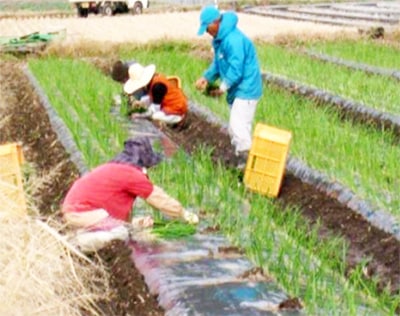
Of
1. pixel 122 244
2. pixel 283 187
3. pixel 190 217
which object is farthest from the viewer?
pixel 283 187

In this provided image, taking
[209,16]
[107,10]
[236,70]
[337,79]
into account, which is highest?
[209,16]

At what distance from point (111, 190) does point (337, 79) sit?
5.77 meters

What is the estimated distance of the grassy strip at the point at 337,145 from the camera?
239 inches

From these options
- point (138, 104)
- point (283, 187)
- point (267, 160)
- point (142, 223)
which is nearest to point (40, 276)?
point (142, 223)

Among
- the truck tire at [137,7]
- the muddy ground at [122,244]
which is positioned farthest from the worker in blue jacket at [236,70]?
the truck tire at [137,7]

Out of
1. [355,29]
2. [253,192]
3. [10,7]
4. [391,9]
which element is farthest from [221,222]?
[10,7]

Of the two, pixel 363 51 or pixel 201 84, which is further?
pixel 363 51

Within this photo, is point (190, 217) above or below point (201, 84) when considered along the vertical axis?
below

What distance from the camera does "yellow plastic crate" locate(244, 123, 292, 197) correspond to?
21.4 feet

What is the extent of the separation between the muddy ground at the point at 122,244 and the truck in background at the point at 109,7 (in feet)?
45.8

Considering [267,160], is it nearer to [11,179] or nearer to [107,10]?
[11,179]

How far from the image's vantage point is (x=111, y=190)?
5.29 meters

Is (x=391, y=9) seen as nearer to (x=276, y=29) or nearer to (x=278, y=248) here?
(x=276, y=29)

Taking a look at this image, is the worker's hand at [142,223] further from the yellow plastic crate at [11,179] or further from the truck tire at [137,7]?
the truck tire at [137,7]
